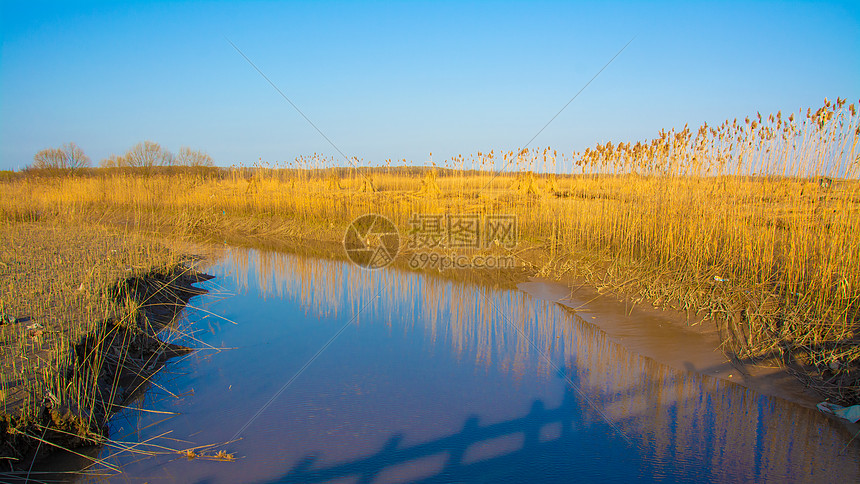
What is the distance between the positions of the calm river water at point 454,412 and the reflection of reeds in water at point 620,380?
16 mm

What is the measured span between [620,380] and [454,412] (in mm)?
1574

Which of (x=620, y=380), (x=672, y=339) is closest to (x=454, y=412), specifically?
(x=620, y=380)

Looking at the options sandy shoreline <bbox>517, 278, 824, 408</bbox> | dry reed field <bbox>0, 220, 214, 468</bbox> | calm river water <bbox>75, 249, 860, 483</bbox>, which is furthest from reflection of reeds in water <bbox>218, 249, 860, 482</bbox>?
dry reed field <bbox>0, 220, 214, 468</bbox>

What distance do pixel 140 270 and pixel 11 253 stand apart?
221 cm

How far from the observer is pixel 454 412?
3.34m

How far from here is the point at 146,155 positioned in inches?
1094

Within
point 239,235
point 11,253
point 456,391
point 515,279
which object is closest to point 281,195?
point 239,235

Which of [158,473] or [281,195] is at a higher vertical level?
[281,195]

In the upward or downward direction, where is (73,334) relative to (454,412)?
upward

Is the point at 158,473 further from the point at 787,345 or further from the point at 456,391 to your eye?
the point at 787,345

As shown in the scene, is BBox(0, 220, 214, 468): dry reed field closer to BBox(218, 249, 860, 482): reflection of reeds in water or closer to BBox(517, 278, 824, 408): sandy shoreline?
Answer: BBox(218, 249, 860, 482): reflection of reeds in water

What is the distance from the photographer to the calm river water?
Answer: 2.70m

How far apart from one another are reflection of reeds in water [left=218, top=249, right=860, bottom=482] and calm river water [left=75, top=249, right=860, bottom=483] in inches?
0.6

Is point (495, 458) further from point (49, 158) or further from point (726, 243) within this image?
point (49, 158)
